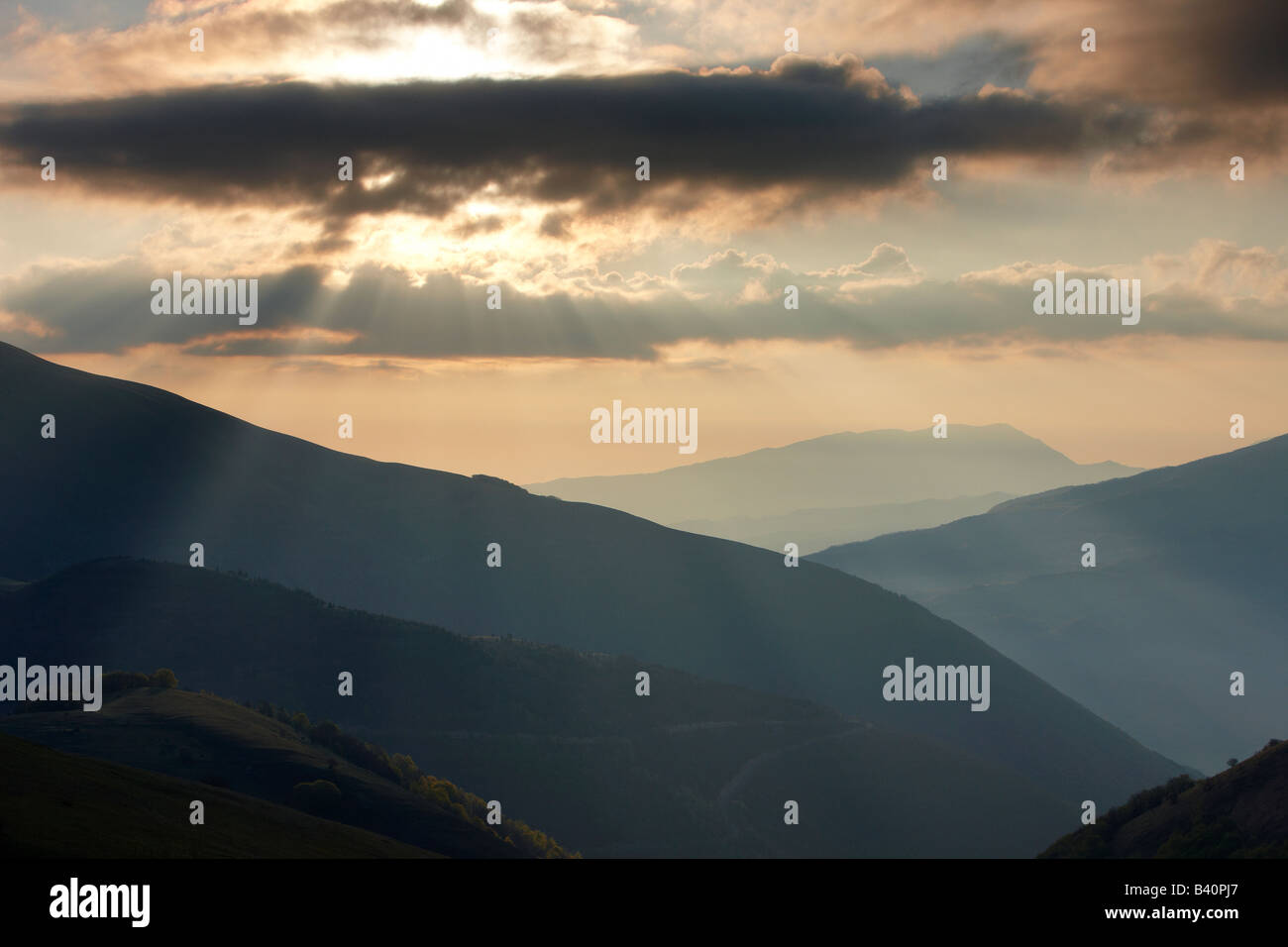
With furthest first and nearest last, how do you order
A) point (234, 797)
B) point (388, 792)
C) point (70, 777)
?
point (388, 792), point (234, 797), point (70, 777)

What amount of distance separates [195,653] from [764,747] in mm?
102368

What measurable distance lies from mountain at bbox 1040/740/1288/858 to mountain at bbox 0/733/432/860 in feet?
153

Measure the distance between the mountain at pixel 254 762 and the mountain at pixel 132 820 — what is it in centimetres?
1760

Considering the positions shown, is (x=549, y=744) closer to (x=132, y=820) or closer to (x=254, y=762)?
(x=254, y=762)

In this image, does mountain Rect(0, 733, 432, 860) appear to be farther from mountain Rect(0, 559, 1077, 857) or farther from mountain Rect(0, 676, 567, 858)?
mountain Rect(0, 559, 1077, 857)

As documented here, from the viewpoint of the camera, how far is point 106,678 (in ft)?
420

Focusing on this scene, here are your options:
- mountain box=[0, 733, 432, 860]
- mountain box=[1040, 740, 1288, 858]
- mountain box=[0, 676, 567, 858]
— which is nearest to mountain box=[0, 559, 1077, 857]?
mountain box=[0, 676, 567, 858]

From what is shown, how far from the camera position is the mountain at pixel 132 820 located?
42.2 metres

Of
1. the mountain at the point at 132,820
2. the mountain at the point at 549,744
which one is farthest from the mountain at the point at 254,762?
the mountain at the point at 549,744

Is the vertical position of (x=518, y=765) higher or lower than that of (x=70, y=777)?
lower

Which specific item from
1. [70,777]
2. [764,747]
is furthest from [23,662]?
[70,777]
